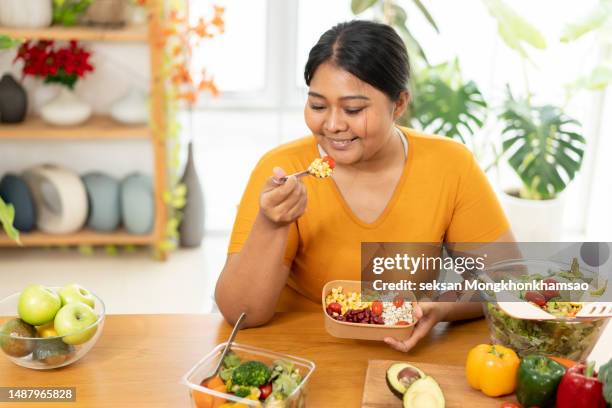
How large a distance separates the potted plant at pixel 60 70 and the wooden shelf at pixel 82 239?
20.1 inches

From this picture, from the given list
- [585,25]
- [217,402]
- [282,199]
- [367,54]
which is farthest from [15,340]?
[585,25]

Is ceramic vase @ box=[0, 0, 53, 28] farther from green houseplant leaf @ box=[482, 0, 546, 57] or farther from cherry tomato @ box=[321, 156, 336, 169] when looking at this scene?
cherry tomato @ box=[321, 156, 336, 169]

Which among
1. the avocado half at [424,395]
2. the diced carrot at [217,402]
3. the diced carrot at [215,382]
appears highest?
the diced carrot at [215,382]

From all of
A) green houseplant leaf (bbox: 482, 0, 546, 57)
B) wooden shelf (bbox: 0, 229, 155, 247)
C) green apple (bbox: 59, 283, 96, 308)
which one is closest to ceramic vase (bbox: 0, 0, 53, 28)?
wooden shelf (bbox: 0, 229, 155, 247)

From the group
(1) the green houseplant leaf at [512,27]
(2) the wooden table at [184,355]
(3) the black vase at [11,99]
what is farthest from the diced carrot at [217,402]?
(3) the black vase at [11,99]

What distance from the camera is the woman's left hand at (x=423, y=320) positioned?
1.57m

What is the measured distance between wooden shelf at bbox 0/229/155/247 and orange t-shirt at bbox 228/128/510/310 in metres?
1.84

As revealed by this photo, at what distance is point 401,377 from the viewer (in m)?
1.42

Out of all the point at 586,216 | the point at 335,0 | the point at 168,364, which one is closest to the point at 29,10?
the point at 335,0

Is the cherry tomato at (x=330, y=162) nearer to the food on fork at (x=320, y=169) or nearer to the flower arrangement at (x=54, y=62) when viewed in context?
the food on fork at (x=320, y=169)

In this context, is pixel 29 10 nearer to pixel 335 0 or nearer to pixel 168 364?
pixel 335 0

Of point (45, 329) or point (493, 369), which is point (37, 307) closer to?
point (45, 329)

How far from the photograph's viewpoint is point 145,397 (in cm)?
144

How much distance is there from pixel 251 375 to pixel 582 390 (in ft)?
1.77
